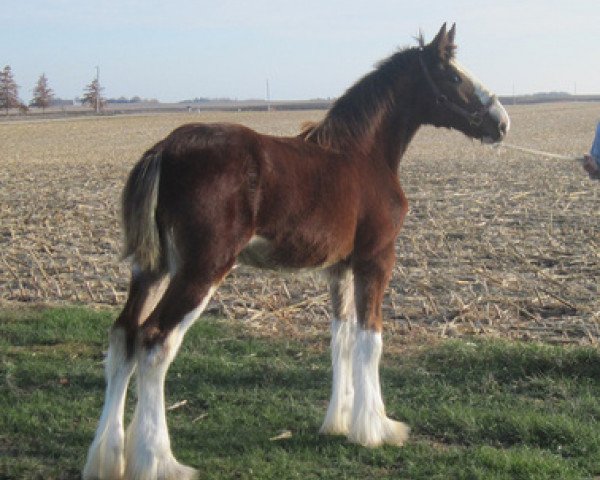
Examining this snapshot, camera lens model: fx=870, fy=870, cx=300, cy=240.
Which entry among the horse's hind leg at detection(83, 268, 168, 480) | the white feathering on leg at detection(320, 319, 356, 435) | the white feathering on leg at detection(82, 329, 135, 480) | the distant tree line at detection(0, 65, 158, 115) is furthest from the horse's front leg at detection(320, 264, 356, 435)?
the distant tree line at detection(0, 65, 158, 115)

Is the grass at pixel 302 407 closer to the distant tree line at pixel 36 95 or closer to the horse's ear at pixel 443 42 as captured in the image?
the horse's ear at pixel 443 42

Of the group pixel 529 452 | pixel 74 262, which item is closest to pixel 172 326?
pixel 529 452

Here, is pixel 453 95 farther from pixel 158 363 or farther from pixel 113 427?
pixel 113 427

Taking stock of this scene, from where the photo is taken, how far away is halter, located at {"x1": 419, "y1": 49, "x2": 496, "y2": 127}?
6402 mm

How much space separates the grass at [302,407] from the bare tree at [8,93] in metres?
92.4

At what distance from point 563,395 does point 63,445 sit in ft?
12.2

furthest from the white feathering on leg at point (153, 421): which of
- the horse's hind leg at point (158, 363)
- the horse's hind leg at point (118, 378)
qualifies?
the horse's hind leg at point (118, 378)

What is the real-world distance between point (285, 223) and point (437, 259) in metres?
6.51

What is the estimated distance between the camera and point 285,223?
544cm

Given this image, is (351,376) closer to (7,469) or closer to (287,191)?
(287,191)

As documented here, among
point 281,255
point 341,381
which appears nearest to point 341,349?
point 341,381

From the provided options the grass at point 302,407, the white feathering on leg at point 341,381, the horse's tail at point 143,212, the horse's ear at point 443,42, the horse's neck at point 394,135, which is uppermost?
the horse's ear at point 443,42

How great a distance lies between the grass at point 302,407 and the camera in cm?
542

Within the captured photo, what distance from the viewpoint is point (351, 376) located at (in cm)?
620
